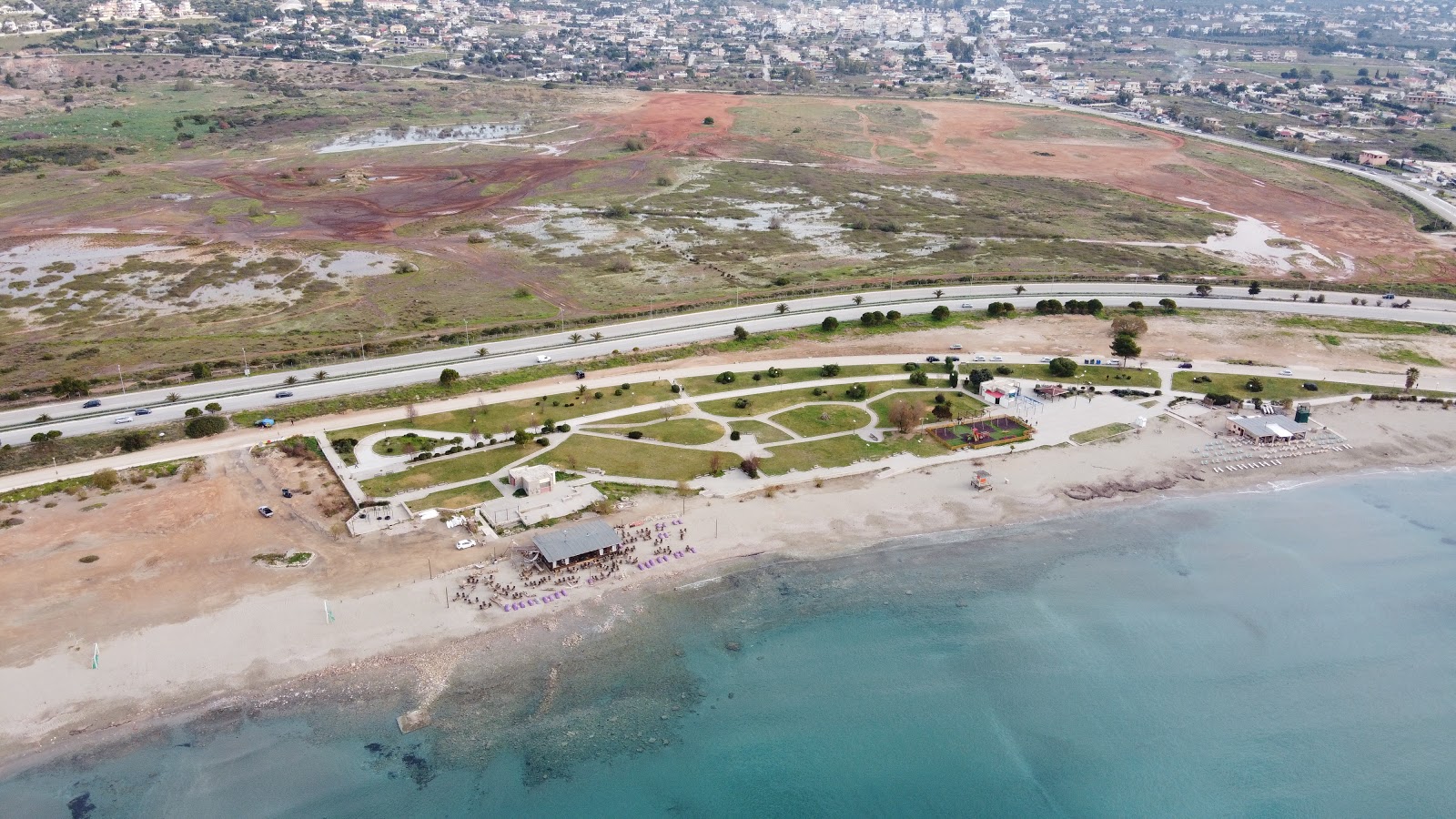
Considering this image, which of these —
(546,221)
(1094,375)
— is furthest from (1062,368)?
(546,221)

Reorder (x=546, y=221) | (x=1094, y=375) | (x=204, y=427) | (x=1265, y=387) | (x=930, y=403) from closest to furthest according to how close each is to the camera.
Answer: (x=204, y=427) < (x=930, y=403) < (x=1265, y=387) < (x=1094, y=375) < (x=546, y=221)

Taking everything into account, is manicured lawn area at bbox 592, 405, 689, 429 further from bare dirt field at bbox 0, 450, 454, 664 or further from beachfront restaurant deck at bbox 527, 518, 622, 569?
bare dirt field at bbox 0, 450, 454, 664

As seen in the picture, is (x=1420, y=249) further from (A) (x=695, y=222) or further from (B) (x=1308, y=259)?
(A) (x=695, y=222)

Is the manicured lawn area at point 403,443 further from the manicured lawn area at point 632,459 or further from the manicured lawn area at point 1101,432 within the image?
the manicured lawn area at point 1101,432

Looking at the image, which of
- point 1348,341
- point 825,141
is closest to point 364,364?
point 1348,341

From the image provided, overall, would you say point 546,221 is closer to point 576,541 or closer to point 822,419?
point 822,419

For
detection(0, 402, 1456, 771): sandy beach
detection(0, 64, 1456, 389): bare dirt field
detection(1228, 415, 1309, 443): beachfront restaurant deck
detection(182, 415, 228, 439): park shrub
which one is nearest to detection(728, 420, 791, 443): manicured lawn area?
detection(0, 402, 1456, 771): sandy beach

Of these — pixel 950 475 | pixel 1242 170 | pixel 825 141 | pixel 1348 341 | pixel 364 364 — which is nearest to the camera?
pixel 950 475
